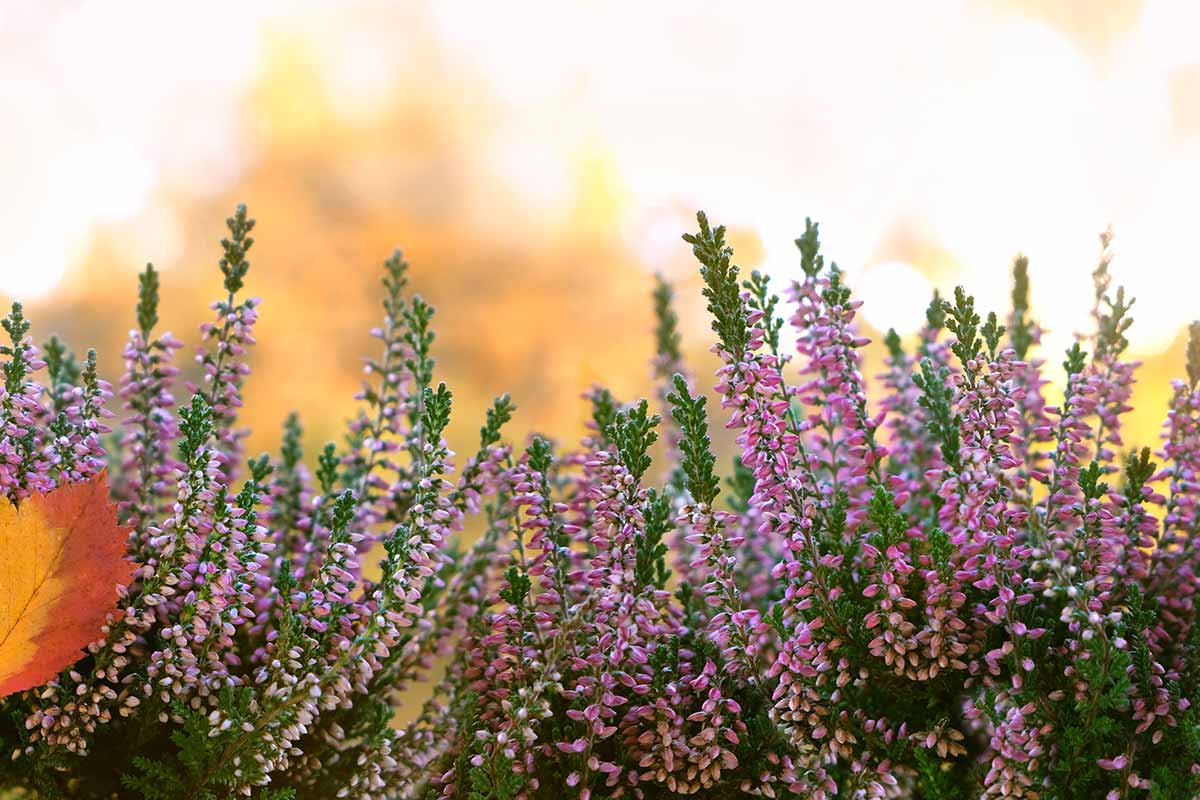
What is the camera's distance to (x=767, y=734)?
5.34ft

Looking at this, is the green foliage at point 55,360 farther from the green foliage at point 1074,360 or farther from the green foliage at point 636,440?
the green foliage at point 1074,360

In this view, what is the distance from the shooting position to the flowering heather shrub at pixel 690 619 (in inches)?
60.8

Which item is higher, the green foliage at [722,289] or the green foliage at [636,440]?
the green foliage at [722,289]

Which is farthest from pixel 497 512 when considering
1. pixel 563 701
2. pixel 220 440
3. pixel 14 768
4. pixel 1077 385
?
pixel 1077 385

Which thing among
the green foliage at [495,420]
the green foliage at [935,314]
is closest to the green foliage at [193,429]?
the green foliage at [495,420]

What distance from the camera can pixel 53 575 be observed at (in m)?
1.55

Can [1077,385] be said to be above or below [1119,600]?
above

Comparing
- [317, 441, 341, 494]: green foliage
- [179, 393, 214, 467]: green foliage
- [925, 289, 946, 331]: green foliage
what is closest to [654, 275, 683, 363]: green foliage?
[925, 289, 946, 331]: green foliage

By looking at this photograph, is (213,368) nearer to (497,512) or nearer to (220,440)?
(220,440)

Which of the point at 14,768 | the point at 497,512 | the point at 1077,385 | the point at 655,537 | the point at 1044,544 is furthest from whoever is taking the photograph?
the point at 497,512

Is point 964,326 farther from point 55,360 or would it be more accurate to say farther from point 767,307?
point 55,360

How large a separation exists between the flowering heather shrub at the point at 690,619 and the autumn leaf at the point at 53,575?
0.23ft

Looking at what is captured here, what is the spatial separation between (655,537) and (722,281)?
0.41 metres

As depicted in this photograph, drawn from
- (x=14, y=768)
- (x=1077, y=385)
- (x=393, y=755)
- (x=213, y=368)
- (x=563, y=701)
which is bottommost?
(x=14, y=768)
